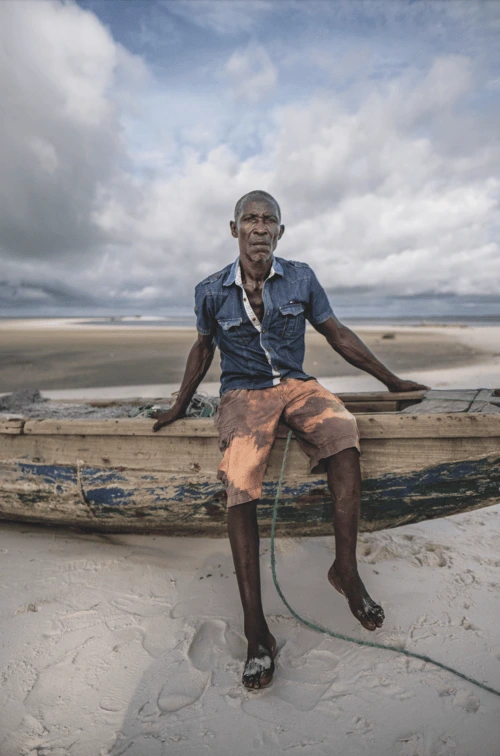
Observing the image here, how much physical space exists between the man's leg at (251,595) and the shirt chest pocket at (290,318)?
1076 mm

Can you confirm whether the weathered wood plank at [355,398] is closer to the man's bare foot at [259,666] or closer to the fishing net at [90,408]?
the fishing net at [90,408]

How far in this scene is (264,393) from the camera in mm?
2631

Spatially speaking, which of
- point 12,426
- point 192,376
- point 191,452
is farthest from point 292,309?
point 12,426

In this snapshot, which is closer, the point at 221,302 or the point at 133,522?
the point at 221,302

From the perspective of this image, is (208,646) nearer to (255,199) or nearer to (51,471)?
(51,471)

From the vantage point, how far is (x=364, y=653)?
2158mm

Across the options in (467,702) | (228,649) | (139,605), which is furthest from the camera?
(139,605)

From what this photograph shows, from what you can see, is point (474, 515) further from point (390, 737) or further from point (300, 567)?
point (390, 737)

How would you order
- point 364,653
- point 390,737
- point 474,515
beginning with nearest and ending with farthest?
point 390,737
point 364,653
point 474,515

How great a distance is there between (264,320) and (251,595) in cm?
149

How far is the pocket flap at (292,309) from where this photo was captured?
107 inches

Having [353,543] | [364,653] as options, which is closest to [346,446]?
[353,543]

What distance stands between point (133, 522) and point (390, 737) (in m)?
1.92

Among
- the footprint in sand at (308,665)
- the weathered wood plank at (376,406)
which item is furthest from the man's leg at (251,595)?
the weathered wood plank at (376,406)
